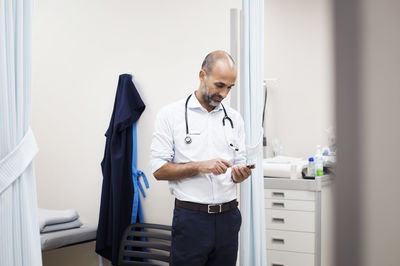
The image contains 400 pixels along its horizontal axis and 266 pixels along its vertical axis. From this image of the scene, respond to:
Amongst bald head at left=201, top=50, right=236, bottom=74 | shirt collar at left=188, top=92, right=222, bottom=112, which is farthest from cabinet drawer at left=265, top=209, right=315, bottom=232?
bald head at left=201, top=50, right=236, bottom=74

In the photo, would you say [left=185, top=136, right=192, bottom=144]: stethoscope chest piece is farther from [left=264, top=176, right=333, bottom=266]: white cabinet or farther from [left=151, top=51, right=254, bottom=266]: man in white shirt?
[left=264, top=176, right=333, bottom=266]: white cabinet

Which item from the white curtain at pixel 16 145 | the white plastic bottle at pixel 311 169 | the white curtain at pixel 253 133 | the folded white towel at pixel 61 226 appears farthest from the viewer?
the white plastic bottle at pixel 311 169

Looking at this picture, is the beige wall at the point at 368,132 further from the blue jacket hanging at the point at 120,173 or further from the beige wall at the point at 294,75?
the beige wall at the point at 294,75

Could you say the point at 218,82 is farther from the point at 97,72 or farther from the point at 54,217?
the point at 54,217

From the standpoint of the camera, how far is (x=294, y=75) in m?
3.20

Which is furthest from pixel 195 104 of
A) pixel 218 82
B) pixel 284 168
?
pixel 284 168

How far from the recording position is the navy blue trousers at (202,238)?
1.73 metres

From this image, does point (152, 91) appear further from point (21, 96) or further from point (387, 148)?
point (387, 148)

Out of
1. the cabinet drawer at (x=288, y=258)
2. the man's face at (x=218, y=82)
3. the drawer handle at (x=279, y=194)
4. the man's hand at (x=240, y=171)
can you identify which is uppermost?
the man's face at (x=218, y=82)

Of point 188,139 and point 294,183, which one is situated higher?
point 188,139

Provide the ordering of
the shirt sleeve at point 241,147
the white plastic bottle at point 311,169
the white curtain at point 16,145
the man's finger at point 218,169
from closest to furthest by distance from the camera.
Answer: the white curtain at point 16,145, the man's finger at point 218,169, the shirt sleeve at point 241,147, the white plastic bottle at point 311,169

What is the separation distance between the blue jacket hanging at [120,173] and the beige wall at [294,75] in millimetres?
1190

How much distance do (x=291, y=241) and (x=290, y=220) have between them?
136 mm

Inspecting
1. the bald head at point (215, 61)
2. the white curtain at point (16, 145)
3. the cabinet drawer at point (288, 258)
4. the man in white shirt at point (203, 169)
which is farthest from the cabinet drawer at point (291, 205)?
the white curtain at point (16, 145)
